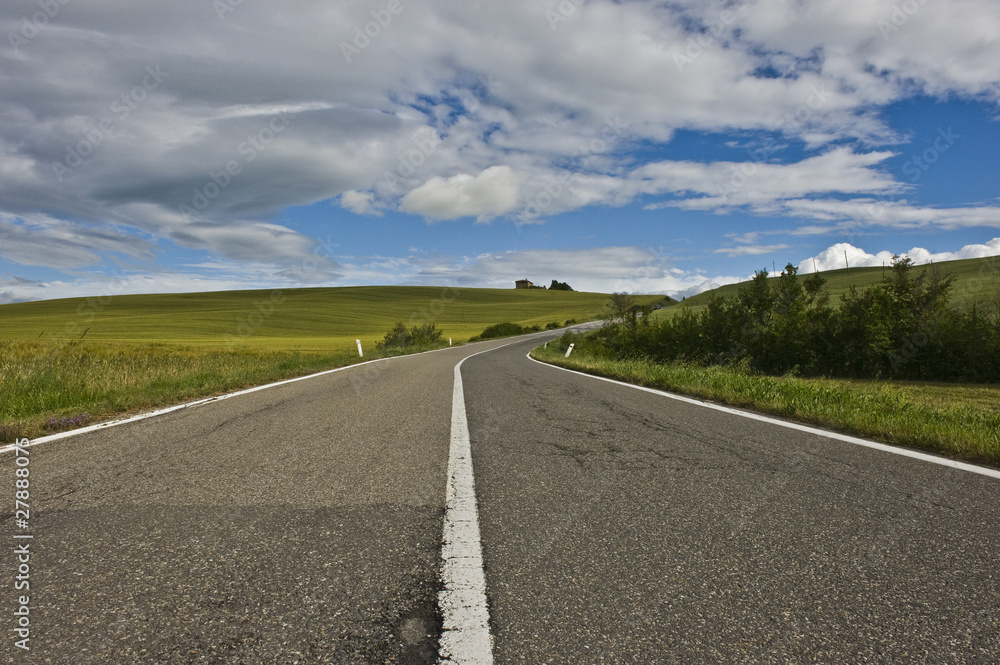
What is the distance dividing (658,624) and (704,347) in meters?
24.1

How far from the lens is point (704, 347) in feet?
80.2

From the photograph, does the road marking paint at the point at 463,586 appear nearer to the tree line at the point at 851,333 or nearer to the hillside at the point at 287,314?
the tree line at the point at 851,333

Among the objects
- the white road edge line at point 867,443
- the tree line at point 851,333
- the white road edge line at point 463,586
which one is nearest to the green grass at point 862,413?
the white road edge line at point 867,443

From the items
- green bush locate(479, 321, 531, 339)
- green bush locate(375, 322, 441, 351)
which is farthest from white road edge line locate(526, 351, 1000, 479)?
green bush locate(479, 321, 531, 339)

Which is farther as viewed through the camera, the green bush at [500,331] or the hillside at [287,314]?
the green bush at [500,331]

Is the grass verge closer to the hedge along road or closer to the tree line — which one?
the hedge along road

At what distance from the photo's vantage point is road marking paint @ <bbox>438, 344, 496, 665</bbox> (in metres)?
1.72

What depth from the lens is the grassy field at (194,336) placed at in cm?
757

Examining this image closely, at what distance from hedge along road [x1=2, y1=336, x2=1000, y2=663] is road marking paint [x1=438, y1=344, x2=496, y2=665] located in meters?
0.04

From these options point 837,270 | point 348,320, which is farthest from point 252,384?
point 837,270

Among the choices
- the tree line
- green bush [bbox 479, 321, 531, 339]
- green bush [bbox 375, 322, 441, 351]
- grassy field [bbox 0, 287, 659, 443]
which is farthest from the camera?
green bush [bbox 479, 321, 531, 339]

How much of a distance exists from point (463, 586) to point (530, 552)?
1.46 feet

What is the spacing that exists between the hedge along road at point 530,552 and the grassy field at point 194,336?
325cm

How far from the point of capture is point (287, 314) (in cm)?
8050
